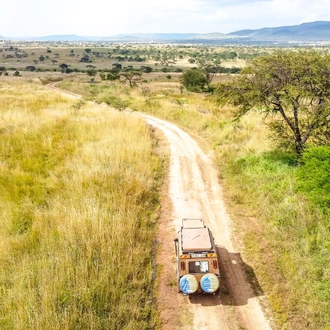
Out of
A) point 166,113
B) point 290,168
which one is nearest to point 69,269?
point 290,168

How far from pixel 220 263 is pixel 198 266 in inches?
78.0

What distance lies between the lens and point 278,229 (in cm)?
1151

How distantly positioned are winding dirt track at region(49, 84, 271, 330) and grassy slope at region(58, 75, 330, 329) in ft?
1.79

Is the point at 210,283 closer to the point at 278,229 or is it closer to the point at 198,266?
the point at 198,266

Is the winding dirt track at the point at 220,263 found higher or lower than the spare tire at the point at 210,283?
lower

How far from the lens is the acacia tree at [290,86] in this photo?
47.4 feet

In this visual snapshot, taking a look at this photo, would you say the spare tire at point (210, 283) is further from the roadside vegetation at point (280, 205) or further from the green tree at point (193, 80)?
the green tree at point (193, 80)

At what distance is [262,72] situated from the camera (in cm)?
1544

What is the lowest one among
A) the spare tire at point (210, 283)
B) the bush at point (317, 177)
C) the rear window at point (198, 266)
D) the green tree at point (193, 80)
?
the spare tire at point (210, 283)

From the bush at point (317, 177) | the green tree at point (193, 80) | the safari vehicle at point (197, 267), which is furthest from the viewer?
the green tree at point (193, 80)

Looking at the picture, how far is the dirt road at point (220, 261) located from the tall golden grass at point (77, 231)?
564 millimetres

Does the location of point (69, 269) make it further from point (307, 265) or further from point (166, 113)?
point (166, 113)

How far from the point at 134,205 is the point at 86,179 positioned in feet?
8.86

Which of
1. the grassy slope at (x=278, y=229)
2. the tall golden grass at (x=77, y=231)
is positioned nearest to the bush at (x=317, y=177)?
the grassy slope at (x=278, y=229)
